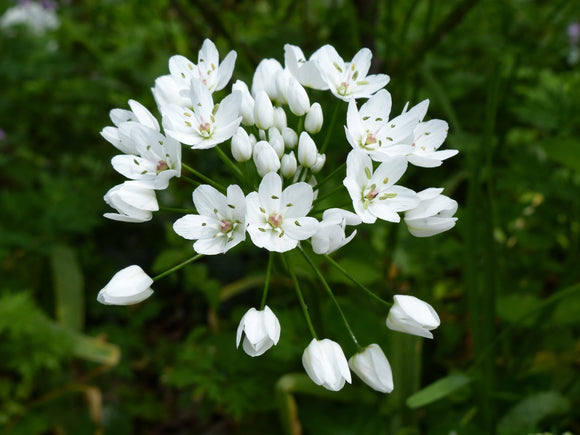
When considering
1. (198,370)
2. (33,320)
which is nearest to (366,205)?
(198,370)

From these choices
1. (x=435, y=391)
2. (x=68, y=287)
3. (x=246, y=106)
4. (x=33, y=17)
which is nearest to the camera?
(x=246, y=106)

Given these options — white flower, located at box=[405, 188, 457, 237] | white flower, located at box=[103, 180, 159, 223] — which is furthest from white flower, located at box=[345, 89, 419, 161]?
white flower, located at box=[103, 180, 159, 223]

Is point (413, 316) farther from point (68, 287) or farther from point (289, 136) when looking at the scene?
point (68, 287)

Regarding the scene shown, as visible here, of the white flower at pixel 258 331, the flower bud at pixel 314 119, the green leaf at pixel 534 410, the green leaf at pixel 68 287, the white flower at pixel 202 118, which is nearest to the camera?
the white flower at pixel 258 331

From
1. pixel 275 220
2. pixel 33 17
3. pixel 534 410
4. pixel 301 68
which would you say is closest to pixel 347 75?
pixel 301 68

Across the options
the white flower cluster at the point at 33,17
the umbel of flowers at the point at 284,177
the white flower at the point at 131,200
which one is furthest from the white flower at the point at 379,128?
the white flower cluster at the point at 33,17

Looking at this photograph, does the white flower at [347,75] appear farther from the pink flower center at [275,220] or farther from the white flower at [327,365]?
the white flower at [327,365]

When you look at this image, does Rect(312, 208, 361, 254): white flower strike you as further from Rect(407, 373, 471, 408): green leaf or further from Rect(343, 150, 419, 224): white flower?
Rect(407, 373, 471, 408): green leaf
